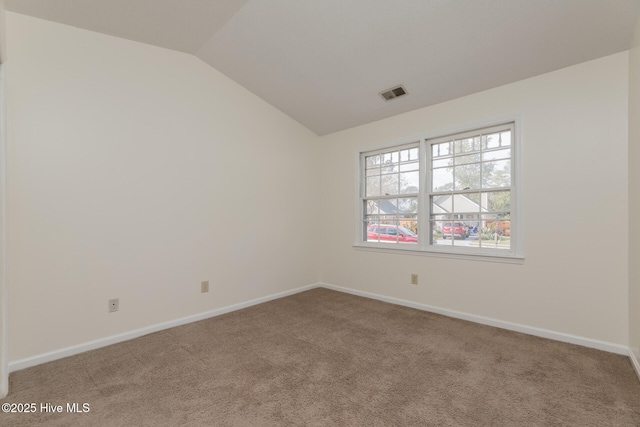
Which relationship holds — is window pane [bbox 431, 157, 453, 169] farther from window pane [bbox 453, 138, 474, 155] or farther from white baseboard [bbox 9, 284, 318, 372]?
white baseboard [bbox 9, 284, 318, 372]

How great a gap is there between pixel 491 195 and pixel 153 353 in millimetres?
3337

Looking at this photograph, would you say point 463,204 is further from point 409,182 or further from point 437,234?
point 409,182

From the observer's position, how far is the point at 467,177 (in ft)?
10.1

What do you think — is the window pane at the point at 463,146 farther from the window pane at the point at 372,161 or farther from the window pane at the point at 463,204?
the window pane at the point at 372,161

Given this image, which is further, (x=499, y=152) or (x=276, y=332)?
(x=499, y=152)

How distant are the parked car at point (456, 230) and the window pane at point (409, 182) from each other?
1.82 ft

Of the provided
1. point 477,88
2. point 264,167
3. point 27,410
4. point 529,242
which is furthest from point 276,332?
point 477,88

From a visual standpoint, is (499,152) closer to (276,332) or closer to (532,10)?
(532,10)

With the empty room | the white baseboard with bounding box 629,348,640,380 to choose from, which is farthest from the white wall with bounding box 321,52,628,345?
the white baseboard with bounding box 629,348,640,380

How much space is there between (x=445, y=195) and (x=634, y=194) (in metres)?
1.46

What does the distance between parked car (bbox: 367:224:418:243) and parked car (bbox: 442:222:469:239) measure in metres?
0.36

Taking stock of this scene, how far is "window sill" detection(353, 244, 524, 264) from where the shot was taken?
8.94 ft

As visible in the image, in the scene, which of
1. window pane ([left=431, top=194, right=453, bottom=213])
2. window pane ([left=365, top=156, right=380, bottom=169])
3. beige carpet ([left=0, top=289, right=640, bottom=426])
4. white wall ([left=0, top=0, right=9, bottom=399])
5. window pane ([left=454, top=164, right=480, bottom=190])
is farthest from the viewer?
window pane ([left=365, top=156, right=380, bottom=169])

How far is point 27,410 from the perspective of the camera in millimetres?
1586
